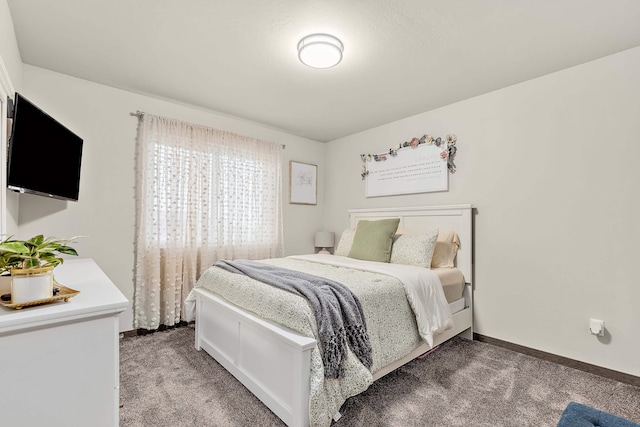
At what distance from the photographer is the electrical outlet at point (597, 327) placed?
7.56ft

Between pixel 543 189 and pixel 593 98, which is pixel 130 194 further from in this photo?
pixel 593 98

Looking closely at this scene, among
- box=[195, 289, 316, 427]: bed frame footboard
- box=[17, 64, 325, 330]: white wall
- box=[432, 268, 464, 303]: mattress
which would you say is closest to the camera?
box=[195, 289, 316, 427]: bed frame footboard

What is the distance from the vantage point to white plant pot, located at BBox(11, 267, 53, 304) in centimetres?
93

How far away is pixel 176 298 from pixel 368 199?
2618 mm

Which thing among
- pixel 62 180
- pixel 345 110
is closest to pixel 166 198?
pixel 62 180

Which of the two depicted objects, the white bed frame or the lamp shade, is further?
the lamp shade

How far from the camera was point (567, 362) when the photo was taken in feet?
8.11

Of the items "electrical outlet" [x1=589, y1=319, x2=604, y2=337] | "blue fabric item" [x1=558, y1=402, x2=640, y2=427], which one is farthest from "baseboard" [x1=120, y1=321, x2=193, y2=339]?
"electrical outlet" [x1=589, y1=319, x2=604, y2=337]

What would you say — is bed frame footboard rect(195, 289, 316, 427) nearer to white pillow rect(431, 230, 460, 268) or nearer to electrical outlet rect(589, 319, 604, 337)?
white pillow rect(431, 230, 460, 268)

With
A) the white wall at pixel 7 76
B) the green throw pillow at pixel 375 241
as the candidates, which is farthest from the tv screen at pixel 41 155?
the green throw pillow at pixel 375 241

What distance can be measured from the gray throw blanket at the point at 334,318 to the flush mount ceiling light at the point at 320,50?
1599mm

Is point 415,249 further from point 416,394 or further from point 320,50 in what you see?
point 320,50

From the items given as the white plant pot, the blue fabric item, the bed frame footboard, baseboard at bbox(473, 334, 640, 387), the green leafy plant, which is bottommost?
baseboard at bbox(473, 334, 640, 387)

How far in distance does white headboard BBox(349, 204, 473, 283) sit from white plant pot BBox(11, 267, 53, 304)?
314cm
